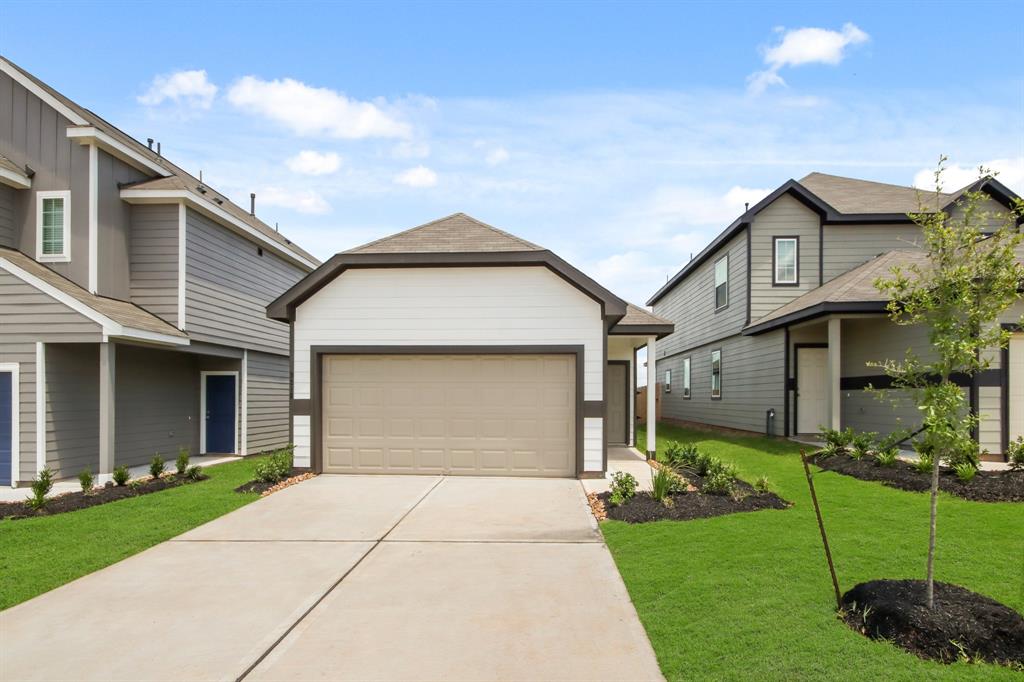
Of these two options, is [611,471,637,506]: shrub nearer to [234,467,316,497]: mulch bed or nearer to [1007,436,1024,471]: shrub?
[234,467,316,497]: mulch bed

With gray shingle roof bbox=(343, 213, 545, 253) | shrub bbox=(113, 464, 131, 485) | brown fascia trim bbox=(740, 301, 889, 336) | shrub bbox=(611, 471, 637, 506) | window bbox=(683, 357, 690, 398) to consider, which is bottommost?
shrub bbox=(113, 464, 131, 485)

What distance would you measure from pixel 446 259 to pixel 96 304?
6.23 metres

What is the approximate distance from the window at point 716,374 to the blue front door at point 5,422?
712 inches

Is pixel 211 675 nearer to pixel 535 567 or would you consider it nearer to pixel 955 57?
pixel 535 567

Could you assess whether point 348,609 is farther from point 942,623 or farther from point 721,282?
point 721,282

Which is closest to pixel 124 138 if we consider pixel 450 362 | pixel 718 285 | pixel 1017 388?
pixel 450 362

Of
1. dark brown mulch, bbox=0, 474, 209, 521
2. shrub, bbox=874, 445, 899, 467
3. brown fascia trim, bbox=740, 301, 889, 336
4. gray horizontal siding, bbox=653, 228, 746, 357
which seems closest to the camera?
dark brown mulch, bbox=0, 474, 209, 521

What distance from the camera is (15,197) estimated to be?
41.1 feet

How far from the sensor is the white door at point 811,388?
53.5ft

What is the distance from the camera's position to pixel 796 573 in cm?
566

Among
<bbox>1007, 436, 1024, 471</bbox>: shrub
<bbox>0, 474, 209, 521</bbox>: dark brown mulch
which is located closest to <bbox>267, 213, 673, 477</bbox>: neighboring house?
<bbox>0, 474, 209, 521</bbox>: dark brown mulch

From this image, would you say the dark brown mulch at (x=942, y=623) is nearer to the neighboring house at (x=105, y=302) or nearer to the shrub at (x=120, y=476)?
the shrub at (x=120, y=476)

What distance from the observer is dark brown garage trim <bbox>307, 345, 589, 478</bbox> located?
11680mm

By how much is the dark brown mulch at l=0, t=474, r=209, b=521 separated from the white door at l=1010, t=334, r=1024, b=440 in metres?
14.9
